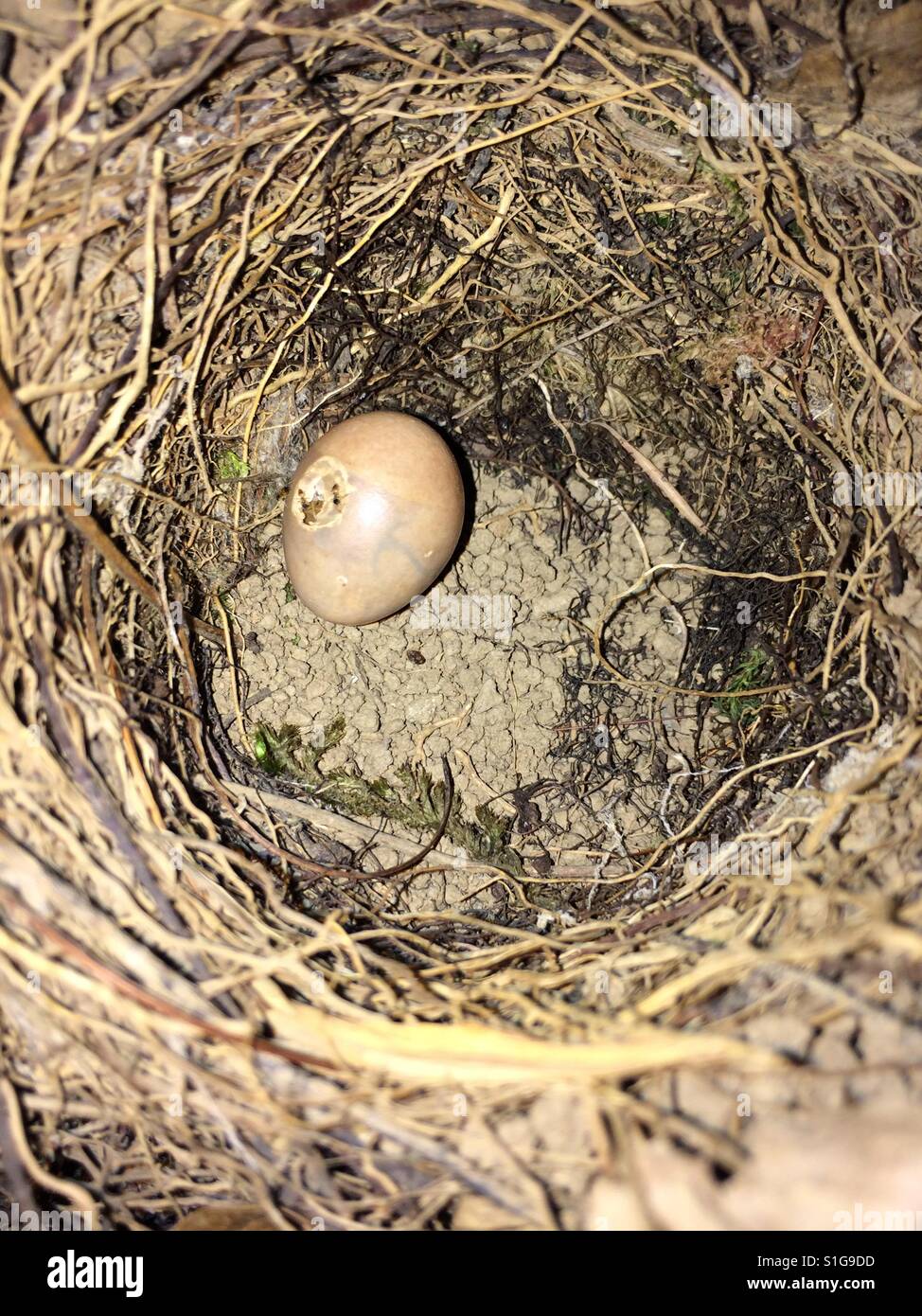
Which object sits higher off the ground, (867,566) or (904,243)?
(904,243)

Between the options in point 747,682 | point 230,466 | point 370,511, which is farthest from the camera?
point 747,682

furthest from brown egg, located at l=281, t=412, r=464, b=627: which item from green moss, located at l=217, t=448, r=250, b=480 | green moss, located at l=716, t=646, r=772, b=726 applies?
green moss, located at l=716, t=646, r=772, b=726

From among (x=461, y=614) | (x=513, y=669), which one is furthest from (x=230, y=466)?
(x=513, y=669)

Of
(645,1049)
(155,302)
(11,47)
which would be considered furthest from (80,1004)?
(11,47)

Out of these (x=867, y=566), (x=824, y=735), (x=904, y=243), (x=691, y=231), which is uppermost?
(x=691, y=231)

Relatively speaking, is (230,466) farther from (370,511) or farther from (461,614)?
(461,614)

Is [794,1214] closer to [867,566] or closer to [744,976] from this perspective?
[744,976]

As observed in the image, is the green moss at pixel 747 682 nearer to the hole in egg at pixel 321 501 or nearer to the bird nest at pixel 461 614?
the bird nest at pixel 461 614

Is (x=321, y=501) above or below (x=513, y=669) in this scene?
above
